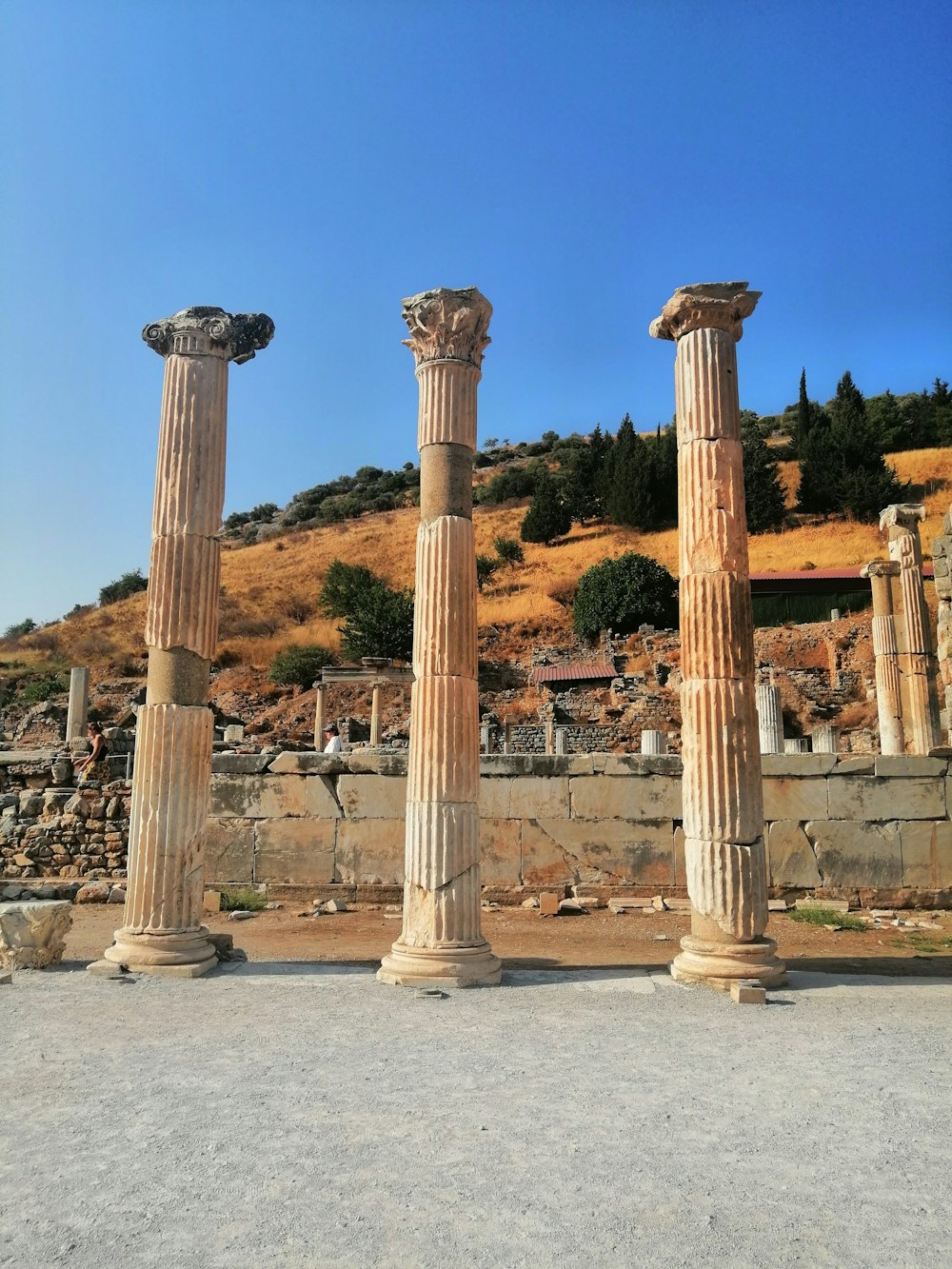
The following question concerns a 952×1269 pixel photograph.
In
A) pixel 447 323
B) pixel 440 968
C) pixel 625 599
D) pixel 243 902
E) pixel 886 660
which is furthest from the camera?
pixel 625 599

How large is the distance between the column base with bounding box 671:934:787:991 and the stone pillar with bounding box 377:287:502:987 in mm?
1793

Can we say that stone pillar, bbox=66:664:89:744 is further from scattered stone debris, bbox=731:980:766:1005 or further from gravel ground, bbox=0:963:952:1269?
scattered stone debris, bbox=731:980:766:1005

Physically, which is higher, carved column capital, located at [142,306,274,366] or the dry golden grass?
the dry golden grass

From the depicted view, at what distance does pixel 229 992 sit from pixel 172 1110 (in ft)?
10.2

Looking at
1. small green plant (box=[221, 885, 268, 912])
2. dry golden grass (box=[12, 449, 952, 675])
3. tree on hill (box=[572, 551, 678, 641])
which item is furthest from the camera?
dry golden grass (box=[12, 449, 952, 675])

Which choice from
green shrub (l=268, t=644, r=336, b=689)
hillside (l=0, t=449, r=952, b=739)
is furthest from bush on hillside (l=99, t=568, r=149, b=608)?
green shrub (l=268, t=644, r=336, b=689)

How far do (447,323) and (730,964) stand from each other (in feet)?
22.7

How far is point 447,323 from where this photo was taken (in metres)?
9.98

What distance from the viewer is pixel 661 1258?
3.53 meters

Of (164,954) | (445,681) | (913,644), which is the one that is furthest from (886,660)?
(164,954)

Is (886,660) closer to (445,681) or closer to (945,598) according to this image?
(945,598)

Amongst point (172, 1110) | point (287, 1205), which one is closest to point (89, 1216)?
point (287, 1205)

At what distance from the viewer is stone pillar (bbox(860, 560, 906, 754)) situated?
19297 millimetres

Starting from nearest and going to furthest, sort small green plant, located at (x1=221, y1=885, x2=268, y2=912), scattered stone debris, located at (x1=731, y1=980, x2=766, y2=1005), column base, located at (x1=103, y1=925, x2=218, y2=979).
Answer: scattered stone debris, located at (x1=731, y1=980, x2=766, y2=1005), column base, located at (x1=103, y1=925, x2=218, y2=979), small green plant, located at (x1=221, y1=885, x2=268, y2=912)
